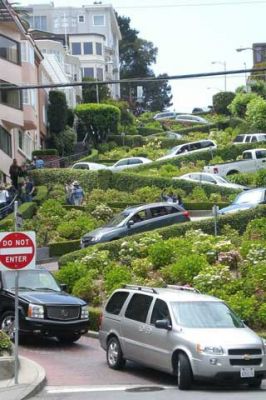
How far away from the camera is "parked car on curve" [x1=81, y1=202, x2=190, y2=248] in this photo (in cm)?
3195

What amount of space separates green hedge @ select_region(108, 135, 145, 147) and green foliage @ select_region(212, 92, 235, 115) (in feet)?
75.6

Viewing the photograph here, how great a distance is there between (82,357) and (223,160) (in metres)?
41.5

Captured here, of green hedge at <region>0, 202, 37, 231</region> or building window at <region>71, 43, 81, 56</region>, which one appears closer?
green hedge at <region>0, 202, 37, 231</region>

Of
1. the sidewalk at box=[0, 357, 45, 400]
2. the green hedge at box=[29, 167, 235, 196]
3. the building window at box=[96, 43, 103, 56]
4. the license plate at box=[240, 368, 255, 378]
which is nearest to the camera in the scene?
the sidewalk at box=[0, 357, 45, 400]

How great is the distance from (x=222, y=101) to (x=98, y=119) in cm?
2635

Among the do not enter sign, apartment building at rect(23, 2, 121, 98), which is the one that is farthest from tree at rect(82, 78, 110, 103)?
the do not enter sign

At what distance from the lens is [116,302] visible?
60.9ft

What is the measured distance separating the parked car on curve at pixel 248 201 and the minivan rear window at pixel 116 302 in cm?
1382

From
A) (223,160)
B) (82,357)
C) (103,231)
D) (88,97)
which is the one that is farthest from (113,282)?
(88,97)

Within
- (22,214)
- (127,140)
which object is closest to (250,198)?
(22,214)

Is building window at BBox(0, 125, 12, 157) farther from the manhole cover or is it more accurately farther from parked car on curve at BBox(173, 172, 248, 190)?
the manhole cover

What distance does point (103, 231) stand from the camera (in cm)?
3222

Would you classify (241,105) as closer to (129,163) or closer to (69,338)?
(129,163)

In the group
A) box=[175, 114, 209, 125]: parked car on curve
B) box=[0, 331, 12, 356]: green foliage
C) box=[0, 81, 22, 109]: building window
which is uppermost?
box=[0, 81, 22, 109]: building window
